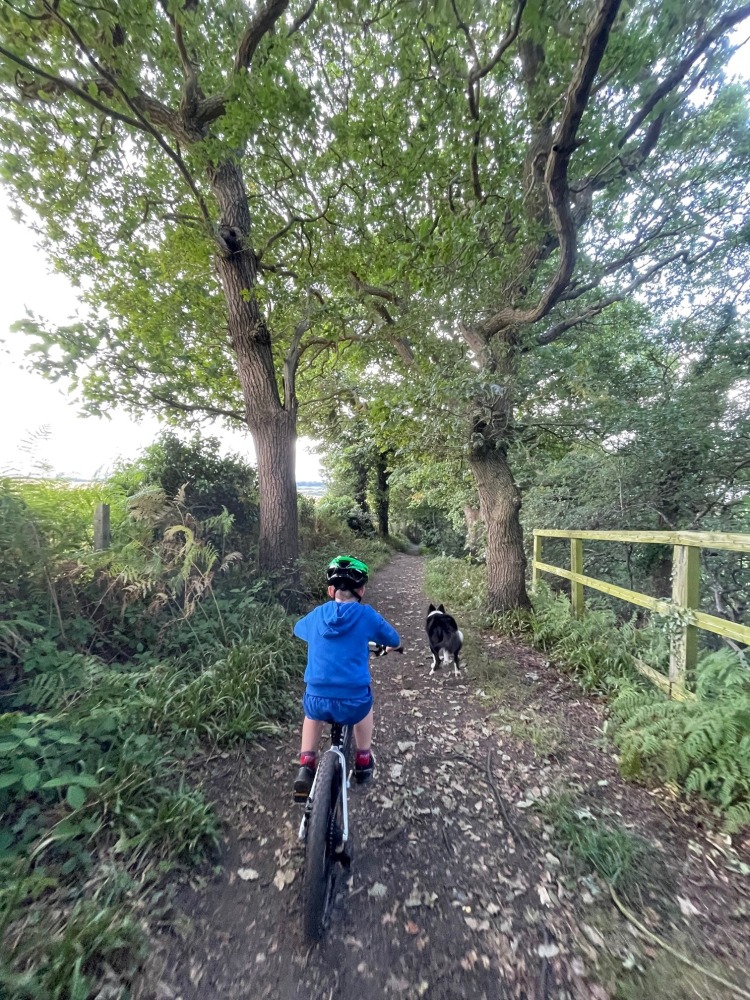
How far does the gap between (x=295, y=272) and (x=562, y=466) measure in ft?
21.3

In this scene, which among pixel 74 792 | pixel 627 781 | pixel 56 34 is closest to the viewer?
pixel 74 792

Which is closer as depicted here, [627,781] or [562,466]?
[627,781]

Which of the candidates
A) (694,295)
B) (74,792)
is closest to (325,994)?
(74,792)

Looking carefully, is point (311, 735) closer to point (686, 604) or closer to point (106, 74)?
point (686, 604)

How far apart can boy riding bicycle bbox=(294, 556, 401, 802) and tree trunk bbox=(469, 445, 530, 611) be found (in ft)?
15.6

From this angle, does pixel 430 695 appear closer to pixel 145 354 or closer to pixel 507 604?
pixel 507 604

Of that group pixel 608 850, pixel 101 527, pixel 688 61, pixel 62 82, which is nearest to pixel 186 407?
pixel 101 527

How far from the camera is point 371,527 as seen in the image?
18.7 m

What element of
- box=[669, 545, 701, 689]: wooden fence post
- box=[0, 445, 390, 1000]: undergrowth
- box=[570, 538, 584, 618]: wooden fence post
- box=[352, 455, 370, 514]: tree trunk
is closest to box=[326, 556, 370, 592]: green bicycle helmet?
box=[0, 445, 390, 1000]: undergrowth

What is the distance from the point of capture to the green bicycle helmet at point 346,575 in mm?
2746

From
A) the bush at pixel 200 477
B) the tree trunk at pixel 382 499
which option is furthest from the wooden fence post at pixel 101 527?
the tree trunk at pixel 382 499

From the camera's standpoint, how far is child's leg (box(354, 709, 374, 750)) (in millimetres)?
2762

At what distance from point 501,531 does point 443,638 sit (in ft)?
8.39

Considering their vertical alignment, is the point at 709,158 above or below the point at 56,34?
above
